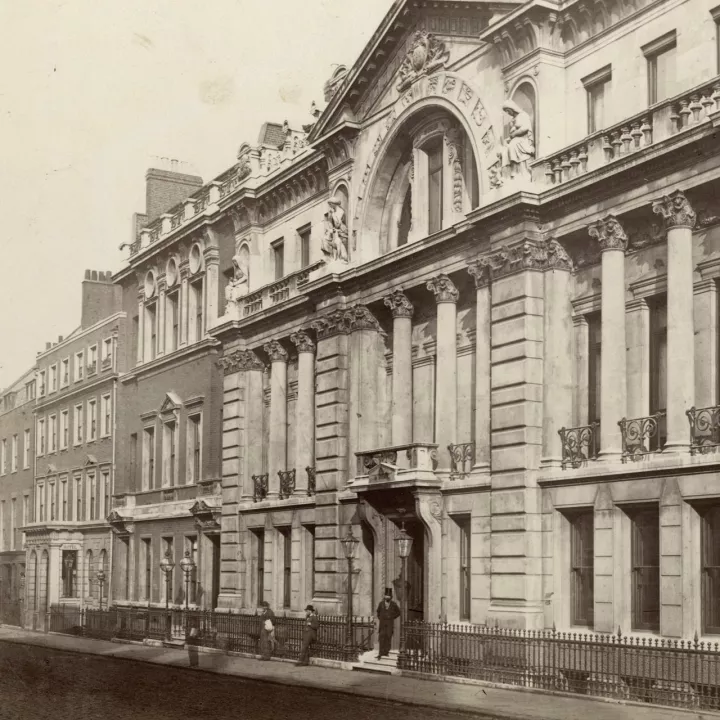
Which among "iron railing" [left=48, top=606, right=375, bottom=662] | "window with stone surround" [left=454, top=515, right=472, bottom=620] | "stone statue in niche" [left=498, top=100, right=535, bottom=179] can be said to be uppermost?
"stone statue in niche" [left=498, top=100, right=535, bottom=179]

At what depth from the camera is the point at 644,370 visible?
2480cm

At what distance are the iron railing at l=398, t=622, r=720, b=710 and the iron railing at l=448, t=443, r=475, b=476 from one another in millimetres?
3705

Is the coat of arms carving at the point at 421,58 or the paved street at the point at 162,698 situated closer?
the paved street at the point at 162,698

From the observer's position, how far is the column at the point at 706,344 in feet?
75.5

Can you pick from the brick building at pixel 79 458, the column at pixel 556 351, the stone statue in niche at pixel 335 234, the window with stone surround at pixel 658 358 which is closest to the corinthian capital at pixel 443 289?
the column at pixel 556 351

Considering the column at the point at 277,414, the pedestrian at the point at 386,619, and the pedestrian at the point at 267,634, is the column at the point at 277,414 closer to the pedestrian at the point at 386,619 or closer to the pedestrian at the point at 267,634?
the pedestrian at the point at 267,634

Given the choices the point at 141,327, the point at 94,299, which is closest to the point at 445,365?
the point at 141,327

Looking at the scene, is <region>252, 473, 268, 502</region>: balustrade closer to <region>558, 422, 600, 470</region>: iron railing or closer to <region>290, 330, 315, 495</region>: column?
→ <region>290, 330, 315, 495</region>: column

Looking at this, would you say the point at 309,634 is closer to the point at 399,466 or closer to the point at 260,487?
the point at 399,466

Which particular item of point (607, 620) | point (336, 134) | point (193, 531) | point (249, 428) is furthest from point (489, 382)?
point (193, 531)

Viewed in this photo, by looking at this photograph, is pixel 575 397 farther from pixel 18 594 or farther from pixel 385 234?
pixel 18 594

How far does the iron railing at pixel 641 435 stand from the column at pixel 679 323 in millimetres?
1037

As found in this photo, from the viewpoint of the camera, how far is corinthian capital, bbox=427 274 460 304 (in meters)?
29.8

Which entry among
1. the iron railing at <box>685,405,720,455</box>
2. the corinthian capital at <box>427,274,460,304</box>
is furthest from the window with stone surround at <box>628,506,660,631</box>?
the corinthian capital at <box>427,274,460,304</box>
